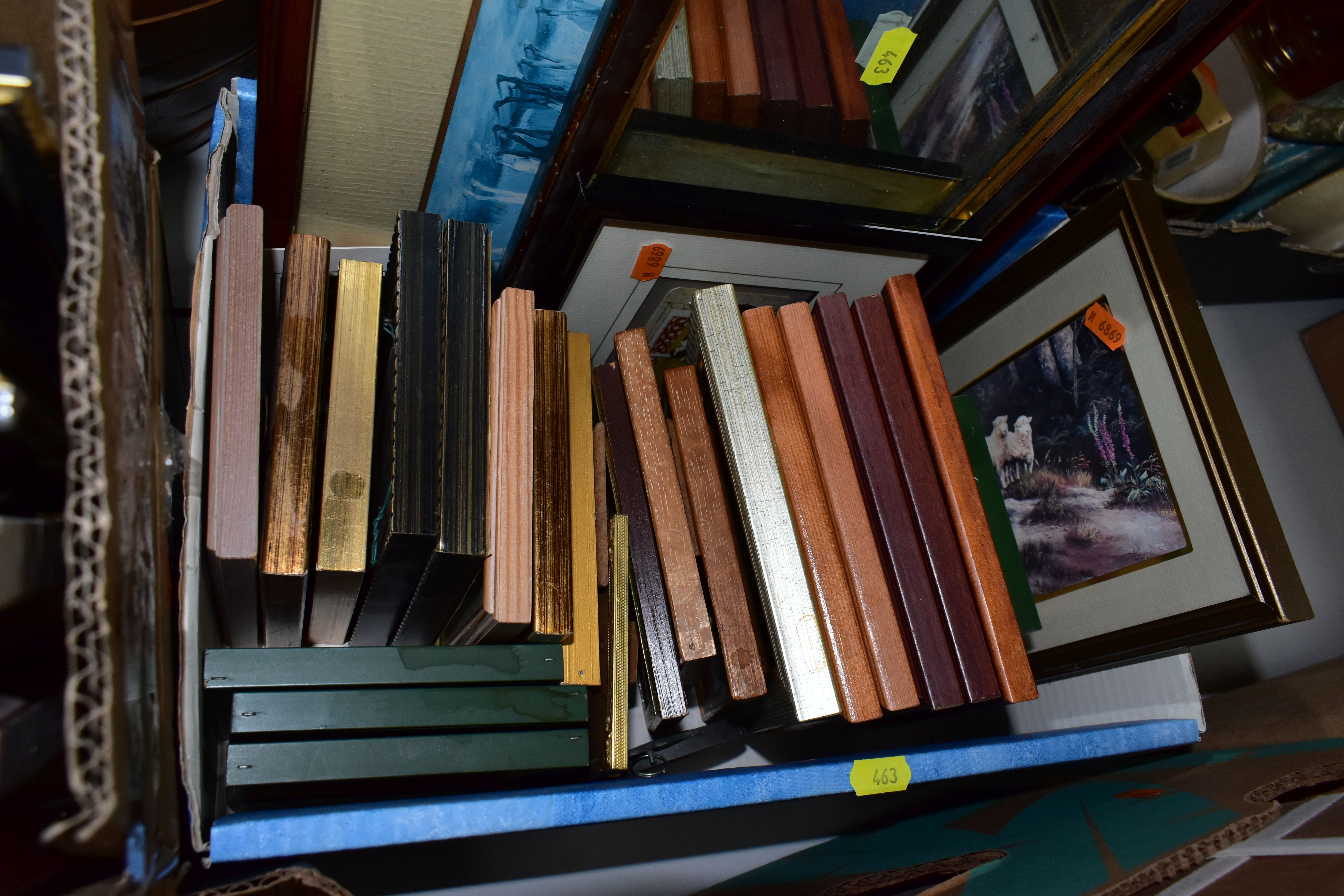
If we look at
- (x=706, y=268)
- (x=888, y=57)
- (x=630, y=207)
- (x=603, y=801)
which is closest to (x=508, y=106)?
(x=630, y=207)

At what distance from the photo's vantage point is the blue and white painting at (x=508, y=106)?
0.72m

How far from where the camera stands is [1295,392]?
179cm

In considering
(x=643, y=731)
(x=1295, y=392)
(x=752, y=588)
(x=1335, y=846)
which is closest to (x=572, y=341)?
(x=752, y=588)

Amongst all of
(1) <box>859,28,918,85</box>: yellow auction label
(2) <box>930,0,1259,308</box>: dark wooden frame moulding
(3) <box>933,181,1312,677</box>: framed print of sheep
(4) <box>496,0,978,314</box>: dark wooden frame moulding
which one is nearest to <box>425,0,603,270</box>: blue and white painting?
(4) <box>496,0,978,314</box>: dark wooden frame moulding

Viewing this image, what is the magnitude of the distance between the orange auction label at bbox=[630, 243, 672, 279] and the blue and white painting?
149 mm

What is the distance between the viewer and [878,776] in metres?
0.74

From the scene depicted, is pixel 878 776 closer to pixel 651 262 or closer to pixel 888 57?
pixel 651 262

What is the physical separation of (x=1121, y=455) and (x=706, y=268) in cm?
57

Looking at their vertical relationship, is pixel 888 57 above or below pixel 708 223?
above

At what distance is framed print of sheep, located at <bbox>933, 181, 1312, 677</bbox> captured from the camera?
2.70 ft

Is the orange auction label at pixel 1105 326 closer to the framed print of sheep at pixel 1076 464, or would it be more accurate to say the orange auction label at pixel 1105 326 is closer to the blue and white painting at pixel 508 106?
the framed print of sheep at pixel 1076 464

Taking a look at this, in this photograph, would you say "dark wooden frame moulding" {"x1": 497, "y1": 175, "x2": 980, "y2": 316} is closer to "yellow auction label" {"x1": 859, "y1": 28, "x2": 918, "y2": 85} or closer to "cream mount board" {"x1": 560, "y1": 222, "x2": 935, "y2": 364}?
"cream mount board" {"x1": 560, "y1": 222, "x2": 935, "y2": 364}

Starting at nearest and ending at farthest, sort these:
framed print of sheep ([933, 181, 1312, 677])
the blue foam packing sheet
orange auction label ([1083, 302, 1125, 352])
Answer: the blue foam packing sheet, framed print of sheep ([933, 181, 1312, 677]), orange auction label ([1083, 302, 1125, 352])

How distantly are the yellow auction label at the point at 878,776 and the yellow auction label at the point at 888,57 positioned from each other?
2.70 feet
